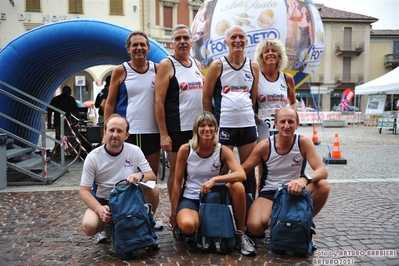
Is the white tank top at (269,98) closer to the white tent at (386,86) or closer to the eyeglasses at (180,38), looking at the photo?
the eyeglasses at (180,38)

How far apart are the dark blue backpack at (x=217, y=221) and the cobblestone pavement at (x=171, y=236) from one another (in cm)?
10

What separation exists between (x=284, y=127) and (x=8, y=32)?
3086 cm

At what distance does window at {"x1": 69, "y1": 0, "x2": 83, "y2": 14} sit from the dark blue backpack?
30279 millimetres

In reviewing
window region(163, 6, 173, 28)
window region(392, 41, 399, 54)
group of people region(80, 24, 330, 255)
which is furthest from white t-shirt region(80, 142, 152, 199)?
window region(392, 41, 399, 54)

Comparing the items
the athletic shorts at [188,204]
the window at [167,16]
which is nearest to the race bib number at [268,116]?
the athletic shorts at [188,204]

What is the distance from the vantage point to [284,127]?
3.66 m

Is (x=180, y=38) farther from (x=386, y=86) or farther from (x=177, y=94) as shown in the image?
(x=386, y=86)

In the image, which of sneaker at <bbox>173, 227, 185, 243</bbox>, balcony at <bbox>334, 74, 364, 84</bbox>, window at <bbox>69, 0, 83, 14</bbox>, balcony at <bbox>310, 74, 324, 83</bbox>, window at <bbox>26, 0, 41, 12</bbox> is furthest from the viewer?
balcony at <bbox>334, 74, 364, 84</bbox>

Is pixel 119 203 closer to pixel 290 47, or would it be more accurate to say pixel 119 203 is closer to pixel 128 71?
pixel 128 71

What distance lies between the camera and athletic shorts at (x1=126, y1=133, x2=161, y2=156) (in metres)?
4.12

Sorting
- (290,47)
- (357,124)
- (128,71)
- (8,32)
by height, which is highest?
(8,32)

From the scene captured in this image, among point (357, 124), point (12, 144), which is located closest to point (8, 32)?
point (12, 144)

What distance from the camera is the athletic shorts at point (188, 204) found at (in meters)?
3.60

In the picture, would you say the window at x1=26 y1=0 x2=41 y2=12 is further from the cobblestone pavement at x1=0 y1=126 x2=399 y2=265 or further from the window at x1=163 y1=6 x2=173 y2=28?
the cobblestone pavement at x1=0 y1=126 x2=399 y2=265
